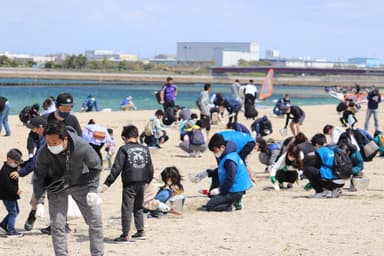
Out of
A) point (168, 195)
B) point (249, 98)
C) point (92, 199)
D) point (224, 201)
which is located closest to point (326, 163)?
point (224, 201)

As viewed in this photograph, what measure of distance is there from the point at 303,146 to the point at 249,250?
14.4ft

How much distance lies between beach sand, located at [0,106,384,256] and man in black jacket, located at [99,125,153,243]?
10.8 inches

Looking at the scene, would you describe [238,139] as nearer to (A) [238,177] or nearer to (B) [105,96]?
(A) [238,177]

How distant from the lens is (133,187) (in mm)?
7410

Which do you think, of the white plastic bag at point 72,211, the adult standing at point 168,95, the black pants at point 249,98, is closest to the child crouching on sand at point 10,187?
the white plastic bag at point 72,211

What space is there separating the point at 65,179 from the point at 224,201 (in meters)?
3.51

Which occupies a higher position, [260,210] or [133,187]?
[133,187]

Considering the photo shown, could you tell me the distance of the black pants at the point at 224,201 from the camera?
Answer: 9.09 metres

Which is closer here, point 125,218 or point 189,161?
point 125,218

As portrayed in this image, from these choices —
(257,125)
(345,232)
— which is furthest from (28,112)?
(345,232)

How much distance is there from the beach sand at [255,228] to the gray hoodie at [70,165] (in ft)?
3.77

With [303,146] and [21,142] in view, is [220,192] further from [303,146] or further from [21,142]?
[21,142]

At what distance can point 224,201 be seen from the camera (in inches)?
359

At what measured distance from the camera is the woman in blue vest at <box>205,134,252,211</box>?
29.1 ft
